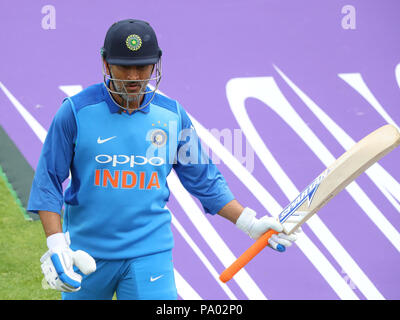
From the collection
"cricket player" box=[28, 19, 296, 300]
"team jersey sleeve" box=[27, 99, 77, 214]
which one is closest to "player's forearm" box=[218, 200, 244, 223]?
"cricket player" box=[28, 19, 296, 300]

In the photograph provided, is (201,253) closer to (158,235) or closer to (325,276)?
(325,276)

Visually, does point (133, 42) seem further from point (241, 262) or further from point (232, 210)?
point (241, 262)

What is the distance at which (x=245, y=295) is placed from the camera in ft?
13.3

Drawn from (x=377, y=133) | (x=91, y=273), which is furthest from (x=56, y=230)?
(x=377, y=133)

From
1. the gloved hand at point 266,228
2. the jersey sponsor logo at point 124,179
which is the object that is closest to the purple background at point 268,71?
the gloved hand at point 266,228

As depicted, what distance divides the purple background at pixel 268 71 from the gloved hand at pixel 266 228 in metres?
1.07

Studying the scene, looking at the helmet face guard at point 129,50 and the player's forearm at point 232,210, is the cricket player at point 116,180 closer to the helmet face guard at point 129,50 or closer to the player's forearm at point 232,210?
the helmet face guard at point 129,50

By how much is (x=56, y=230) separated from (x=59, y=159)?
0.93ft

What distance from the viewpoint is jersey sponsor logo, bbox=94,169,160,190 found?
2.73 m

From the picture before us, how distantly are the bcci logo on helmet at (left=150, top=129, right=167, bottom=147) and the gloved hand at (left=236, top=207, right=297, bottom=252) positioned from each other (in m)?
0.50

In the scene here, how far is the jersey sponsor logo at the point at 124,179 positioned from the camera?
2730 millimetres
